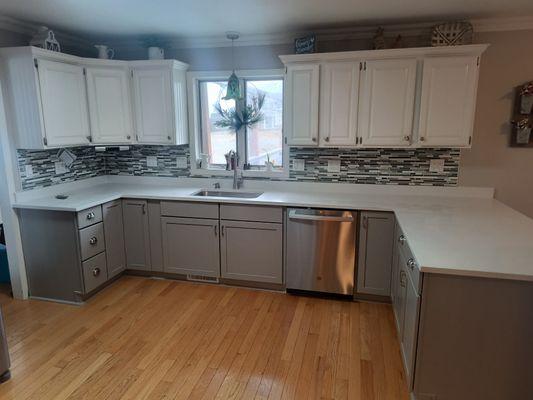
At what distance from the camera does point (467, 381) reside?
1.83m

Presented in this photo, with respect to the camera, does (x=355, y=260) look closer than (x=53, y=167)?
Yes

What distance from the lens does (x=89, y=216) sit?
120 inches

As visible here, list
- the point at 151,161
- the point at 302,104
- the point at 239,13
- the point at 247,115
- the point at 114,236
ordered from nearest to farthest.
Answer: the point at 239,13, the point at 302,104, the point at 114,236, the point at 247,115, the point at 151,161

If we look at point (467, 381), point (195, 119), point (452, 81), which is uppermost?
point (452, 81)

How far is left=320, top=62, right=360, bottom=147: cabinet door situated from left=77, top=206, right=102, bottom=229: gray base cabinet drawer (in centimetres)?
204

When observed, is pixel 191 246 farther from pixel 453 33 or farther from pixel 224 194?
pixel 453 33

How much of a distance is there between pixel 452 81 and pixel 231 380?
8.76 feet

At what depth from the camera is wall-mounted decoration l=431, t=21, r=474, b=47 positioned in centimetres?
281

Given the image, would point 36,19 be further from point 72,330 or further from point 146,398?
point 146,398

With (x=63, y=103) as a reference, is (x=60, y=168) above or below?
below

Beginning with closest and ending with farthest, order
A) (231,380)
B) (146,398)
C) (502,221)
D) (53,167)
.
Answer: (146,398) < (231,380) < (502,221) < (53,167)

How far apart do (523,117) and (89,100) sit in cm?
376

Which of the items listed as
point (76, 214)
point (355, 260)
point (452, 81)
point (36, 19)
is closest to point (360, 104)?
point (452, 81)

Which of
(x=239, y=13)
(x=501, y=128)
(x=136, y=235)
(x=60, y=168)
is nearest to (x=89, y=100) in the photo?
(x=60, y=168)
